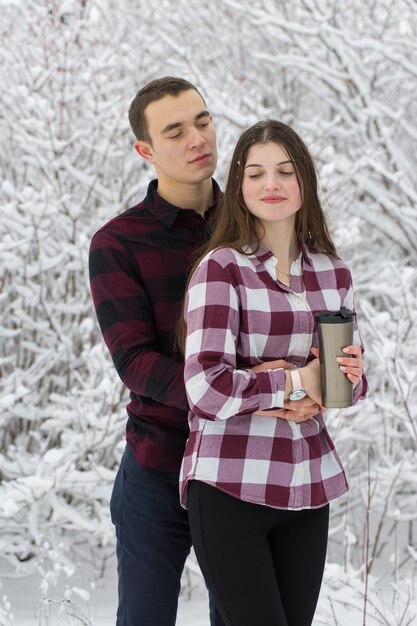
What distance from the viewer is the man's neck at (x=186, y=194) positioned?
6.83ft

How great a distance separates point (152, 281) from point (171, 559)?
694 millimetres

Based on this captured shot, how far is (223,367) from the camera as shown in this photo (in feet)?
5.27

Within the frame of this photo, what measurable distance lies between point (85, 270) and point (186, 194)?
2.62 m

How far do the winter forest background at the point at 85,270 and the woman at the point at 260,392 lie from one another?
179cm

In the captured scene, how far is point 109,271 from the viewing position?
6.44 feet

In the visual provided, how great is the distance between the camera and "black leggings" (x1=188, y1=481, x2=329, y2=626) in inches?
64.1

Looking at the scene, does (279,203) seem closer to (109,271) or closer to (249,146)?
(249,146)

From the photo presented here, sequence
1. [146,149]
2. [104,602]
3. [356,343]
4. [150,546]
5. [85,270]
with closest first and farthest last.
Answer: [356,343], [150,546], [146,149], [104,602], [85,270]

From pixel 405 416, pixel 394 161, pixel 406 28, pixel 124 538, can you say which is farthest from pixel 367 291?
pixel 124 538

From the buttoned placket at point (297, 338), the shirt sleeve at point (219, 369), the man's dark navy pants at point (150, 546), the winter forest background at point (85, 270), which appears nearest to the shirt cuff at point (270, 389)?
the shirt sleeve at point (219, 369)

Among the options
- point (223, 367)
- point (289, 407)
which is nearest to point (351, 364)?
point (289, 407)

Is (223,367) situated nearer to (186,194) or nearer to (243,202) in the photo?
(243,202)

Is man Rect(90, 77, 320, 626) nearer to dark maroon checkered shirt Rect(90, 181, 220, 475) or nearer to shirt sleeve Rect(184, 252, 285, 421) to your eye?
dark maroon checkered shirt Rect(90, 181, 220, 475)

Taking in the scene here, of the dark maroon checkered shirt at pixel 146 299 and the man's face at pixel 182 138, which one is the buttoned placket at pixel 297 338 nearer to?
the dark maroon checkered shirt at pixel 146 299
